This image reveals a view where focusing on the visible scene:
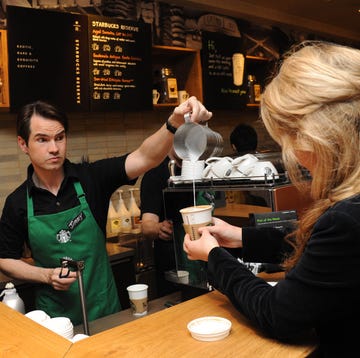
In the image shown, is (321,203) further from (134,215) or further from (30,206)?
(134,215)

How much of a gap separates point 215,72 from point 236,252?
2858mm

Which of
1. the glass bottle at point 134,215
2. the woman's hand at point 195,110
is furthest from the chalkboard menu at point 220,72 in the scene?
the woman's hand at point 195,110

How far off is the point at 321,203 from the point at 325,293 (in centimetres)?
22

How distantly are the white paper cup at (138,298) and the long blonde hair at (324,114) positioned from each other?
80 cm

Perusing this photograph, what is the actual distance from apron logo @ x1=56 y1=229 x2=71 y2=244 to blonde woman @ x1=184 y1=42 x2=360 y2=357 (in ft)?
3.77

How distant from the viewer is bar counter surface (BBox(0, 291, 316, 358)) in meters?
1.01

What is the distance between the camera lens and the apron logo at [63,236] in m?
2.05

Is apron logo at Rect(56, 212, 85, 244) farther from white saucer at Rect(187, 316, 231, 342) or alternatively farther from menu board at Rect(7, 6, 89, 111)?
menu board at Rect(7, 6, 89, 111)

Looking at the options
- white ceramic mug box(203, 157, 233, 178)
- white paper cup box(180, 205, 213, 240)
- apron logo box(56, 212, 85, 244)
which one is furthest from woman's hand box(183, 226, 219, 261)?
apron logo box(56, 212, 85, 244)

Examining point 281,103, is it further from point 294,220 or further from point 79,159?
point 79,159

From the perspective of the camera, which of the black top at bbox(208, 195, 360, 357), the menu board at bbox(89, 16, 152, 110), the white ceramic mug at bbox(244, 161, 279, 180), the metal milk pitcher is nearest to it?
the black top at bbox(208, 195, 360, 357)

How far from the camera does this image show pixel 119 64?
11.5 feet

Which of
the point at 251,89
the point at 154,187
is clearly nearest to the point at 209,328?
the point at 154,187

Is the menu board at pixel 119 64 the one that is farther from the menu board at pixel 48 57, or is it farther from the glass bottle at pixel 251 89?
the glass bottle at pixel 251 89
